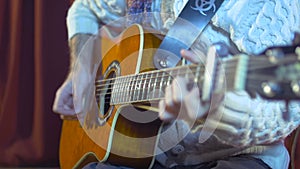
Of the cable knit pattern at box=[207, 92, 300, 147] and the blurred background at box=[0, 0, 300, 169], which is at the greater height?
the cable knit pattern at box=[207, 92, 300, 147]

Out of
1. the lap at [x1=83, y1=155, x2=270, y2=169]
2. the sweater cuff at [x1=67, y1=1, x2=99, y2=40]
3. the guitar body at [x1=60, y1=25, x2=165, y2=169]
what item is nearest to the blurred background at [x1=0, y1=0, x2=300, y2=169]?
the sweater cuff at [x1=67, y1=1, x2=99, y2=40]

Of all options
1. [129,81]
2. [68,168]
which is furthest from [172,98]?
[68,168]

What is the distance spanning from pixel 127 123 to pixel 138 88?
10 centimetres

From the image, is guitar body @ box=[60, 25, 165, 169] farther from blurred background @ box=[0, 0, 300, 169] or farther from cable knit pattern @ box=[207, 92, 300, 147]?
blurred background @ box=[0, 0, 300, 169]

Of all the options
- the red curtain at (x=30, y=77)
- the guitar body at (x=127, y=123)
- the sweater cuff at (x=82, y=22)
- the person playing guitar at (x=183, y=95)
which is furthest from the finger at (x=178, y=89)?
the red curtain at (x=30, y=77)

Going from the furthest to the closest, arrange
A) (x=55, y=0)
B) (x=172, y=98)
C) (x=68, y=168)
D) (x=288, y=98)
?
(x=55, y=0), (x=68, y=168), (x=172, y=98), (x=288, y=98)

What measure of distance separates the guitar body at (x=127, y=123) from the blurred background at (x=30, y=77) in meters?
0.66

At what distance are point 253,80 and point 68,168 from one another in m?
0.72

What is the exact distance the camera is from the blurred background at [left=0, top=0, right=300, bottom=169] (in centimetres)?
177

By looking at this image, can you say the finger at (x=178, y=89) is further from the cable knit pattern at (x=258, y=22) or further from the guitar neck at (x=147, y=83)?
the cable knit pattern at (x=258, y=22)

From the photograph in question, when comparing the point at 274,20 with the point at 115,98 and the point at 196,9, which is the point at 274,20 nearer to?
the point at 196,9

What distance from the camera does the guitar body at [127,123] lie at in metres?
0.98

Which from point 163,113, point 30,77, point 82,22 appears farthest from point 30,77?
point 163,113

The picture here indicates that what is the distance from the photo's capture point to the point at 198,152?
972 millimetres
